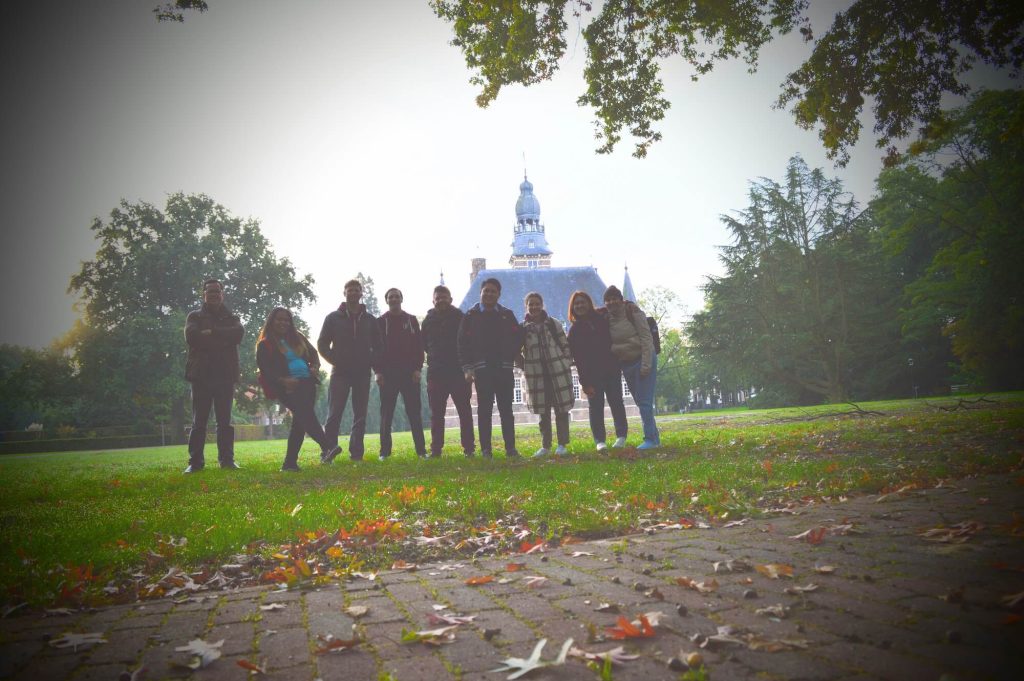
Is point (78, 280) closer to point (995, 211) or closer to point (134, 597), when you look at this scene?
point (134, 597)

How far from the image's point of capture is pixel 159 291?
35.0m

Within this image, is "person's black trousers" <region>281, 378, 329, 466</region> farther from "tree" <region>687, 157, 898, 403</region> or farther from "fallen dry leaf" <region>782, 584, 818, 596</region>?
"tree" <region>687, 157, 898, 403</region>

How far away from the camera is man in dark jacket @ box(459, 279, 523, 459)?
8.99 metres

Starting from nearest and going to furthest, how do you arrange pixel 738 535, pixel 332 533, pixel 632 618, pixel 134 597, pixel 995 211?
pixel 632 618 < pixel 134 597 < pixel 738 535 < pixel 332 533 < pixel 995 211

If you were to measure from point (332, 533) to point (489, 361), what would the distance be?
4.73 m

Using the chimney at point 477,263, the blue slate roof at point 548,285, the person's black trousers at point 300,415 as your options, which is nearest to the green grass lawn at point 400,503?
the person's black trousers at point 300,415

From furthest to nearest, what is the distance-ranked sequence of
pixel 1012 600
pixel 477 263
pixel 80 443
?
1. pixel 477 263
2. pixel 80 443
3. pixel 1012 600

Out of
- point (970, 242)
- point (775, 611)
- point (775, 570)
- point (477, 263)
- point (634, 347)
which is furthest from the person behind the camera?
point (477, 263)

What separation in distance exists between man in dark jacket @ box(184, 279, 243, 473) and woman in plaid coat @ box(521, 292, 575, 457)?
4.31 m

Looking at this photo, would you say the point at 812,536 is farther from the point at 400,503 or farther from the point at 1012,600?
the point at 400,503

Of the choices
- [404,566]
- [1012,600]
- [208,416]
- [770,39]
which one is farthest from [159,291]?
[1012,600]

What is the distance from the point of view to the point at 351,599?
124 inches

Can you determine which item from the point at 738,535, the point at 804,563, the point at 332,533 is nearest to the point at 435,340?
the point at 332,533

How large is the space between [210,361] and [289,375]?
3.90ft
